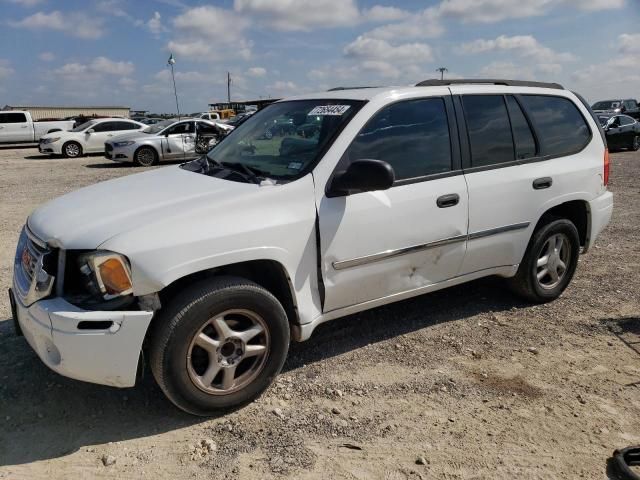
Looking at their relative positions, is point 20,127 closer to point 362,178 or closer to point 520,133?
point 520,133

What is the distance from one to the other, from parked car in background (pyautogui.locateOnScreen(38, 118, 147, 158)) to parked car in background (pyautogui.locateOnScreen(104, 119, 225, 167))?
2876 mm

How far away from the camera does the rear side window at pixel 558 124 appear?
4.37 metres

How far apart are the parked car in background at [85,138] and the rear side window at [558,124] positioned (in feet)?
56.6

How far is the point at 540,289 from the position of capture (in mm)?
4574

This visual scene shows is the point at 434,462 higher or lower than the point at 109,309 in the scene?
lower

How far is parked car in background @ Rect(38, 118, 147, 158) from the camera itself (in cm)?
1911

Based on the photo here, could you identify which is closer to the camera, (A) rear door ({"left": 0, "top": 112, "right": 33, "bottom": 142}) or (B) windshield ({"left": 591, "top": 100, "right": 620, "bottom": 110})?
(A) rear door ({"left": 0, "top": 112, "right": 33, "bottom": 142})

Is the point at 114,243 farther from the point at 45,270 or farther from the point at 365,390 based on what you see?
the point at 365,390

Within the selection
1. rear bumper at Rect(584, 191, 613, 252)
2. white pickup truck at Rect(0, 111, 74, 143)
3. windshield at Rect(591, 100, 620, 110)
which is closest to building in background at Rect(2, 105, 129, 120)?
white pickup truck at Rect(0, 111, 74, 143)

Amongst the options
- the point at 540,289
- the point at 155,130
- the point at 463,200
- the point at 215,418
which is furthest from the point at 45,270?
the point at 155,130

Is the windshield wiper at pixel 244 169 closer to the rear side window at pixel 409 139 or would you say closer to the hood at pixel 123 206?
the hood at pixel 123 206

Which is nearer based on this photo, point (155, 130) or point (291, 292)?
point (291, 292)

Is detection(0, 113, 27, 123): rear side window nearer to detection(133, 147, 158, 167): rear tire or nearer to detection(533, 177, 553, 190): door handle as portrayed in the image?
detection(133, 147, 158, 167): rear tire

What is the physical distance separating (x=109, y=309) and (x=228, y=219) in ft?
2.50
